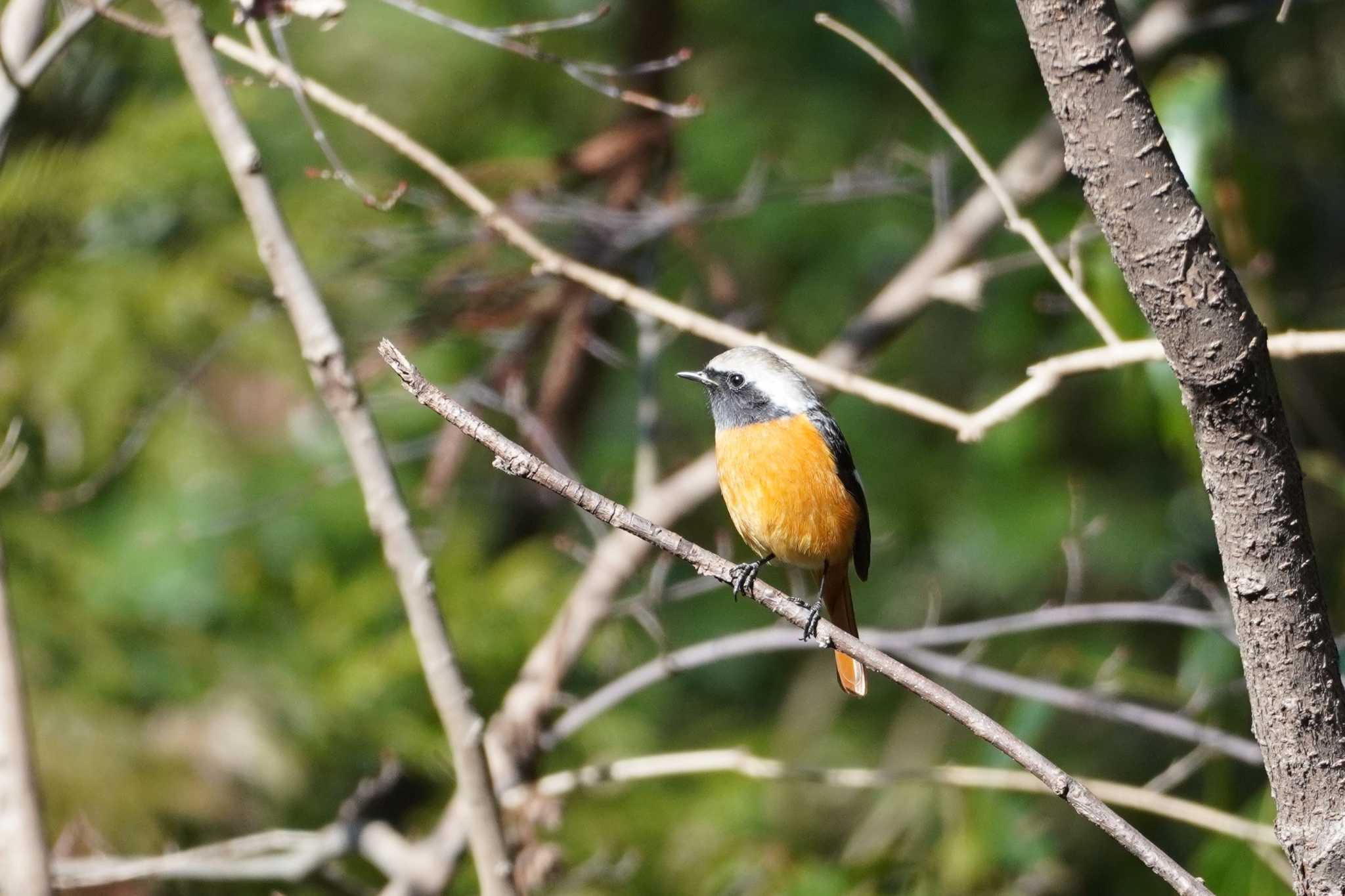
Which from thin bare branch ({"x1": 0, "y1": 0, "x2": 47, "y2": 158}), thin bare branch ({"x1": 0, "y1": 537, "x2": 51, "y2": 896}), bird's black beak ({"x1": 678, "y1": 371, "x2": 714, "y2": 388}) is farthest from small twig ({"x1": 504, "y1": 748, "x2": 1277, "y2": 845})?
thin bare branch ({"x1": 0, "y1": 0, "x2": 47, "y2": 158})

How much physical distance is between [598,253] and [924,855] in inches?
95.7

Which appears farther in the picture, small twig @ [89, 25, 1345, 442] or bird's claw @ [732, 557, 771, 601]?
small twig @ [89, 25, 1345, 442]

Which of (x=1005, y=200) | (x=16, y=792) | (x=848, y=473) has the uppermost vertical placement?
(x=1005, y=200)

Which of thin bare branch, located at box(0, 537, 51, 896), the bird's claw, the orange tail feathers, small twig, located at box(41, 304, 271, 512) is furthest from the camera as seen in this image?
small twig, located at box(41, 304, 271, 512)

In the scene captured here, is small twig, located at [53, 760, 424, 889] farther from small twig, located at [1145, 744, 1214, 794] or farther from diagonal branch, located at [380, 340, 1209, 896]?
small twig, located at [1145, 744, 1214, 794]

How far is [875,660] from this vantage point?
201cm

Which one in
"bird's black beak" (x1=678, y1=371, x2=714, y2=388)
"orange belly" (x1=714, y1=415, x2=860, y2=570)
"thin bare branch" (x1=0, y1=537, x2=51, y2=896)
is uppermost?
"bird's black beak" (x1=678, y1=371, x2=714, y2=388)

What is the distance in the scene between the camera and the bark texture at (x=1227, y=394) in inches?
65.5

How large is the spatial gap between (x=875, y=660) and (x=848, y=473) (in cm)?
156

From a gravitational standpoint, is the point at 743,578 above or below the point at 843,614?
above

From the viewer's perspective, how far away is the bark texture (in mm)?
1663

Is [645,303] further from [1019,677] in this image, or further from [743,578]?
[1019,677]

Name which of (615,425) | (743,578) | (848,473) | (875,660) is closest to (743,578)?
(743,578)

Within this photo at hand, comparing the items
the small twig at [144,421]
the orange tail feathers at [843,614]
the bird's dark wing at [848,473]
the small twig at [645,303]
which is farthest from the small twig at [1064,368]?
the small twig at [144,421]
